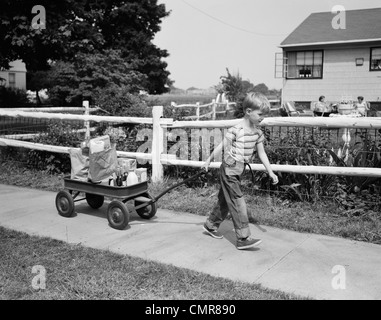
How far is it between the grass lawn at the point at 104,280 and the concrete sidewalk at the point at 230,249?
0.22 metres

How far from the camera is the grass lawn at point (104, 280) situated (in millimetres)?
3701

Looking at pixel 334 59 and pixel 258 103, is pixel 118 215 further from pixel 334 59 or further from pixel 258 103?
pixel 334 59

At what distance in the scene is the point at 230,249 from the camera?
4871 mm

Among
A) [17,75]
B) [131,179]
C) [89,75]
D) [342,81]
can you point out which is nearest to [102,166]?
[131,179]

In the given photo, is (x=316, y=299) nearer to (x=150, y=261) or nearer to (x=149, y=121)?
(x=150, y=261)

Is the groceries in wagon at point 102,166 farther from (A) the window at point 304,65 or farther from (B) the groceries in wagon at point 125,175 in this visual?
(A) the window at point 304,65

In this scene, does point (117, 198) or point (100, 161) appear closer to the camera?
point (117, 198)

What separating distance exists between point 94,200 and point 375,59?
74.4 ft

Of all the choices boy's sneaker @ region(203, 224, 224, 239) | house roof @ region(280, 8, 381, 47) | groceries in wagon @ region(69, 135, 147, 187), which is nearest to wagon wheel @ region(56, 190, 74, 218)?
groceries in wagon @ region(69, 135, 147, 187)

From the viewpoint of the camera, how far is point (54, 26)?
60.3 ft

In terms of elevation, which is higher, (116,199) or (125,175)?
(125,175)

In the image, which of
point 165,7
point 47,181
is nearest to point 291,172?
point 47,181

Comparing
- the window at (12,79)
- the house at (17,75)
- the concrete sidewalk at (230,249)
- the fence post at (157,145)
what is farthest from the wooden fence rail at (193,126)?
the house at (17,75)

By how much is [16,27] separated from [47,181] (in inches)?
463
